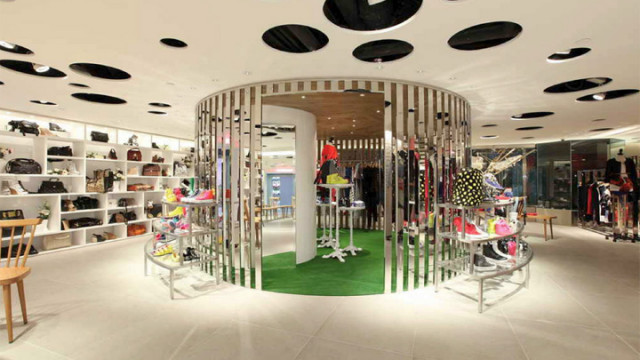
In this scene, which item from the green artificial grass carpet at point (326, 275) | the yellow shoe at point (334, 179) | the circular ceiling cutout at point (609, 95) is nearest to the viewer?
the green artificial grass carpet at point (326, 275)

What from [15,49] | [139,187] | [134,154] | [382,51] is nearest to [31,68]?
[15,49]

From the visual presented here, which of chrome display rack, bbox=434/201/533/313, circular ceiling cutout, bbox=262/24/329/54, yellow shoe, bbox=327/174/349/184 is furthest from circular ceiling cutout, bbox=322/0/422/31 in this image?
yellow shoe, bbox=327/174/349/184

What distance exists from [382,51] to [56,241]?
7.65 metres

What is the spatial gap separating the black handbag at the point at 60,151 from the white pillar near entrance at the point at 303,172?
Result: 5.19 m

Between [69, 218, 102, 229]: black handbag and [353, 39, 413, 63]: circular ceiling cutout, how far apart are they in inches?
288

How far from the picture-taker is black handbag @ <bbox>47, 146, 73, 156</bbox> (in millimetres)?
6824

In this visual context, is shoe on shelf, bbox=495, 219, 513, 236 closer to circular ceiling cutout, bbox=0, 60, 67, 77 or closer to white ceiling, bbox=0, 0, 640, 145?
white ceiling, bbox=0, 0, 640, 145

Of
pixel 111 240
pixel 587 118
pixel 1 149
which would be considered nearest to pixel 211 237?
pixel 111 240

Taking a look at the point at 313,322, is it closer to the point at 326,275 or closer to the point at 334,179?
the point at 326,275

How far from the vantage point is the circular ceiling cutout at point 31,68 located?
3.91 meters

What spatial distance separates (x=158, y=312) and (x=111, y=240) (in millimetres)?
5287

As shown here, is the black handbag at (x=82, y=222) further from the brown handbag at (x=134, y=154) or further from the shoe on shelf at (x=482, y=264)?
the shoe on shelf at (x=482, y=264)

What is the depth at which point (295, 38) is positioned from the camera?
11.2 feet

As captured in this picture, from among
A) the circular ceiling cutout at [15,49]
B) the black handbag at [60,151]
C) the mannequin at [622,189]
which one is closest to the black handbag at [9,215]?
the black handbag at [60,151]
